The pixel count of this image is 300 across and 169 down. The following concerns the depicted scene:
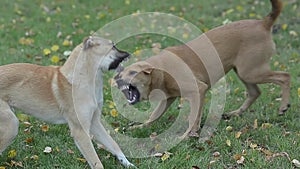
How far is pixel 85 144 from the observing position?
457 cm

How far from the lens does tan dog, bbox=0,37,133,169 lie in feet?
15.0

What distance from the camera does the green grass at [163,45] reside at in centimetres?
483

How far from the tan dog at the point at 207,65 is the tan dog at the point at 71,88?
0.89m

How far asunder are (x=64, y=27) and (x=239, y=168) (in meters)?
5.86

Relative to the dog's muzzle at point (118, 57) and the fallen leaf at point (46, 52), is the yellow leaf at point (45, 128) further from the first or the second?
the fallen leaf at point (46, 52)

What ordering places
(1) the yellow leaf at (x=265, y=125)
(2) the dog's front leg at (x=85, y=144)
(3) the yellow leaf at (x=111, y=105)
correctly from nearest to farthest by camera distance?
(2) the dog's front leg at (x=85, y=144), (1) the yellow leaf at (x=265, y=125), (3) the yellow leaf at (x=111, y=105)

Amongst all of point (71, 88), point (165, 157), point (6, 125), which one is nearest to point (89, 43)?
point (71, 88)

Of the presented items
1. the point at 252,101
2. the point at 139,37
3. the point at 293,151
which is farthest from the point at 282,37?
the point at 293,151

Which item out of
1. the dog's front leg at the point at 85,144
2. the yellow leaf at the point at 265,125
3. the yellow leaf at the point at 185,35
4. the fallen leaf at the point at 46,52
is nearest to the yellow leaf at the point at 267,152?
the yellow leaf at the point at 265,125

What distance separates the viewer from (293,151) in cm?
484

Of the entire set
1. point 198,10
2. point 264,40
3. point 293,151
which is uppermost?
point 264,40

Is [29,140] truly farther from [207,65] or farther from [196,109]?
[207,65]

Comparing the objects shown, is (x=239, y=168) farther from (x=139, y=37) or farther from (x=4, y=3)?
(x=4, y=3)

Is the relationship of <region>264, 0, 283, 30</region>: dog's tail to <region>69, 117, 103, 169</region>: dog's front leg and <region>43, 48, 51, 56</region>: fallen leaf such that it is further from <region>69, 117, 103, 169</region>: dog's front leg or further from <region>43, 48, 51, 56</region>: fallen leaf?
<region>43, 48, 51, 56</region>: fallen leaf
